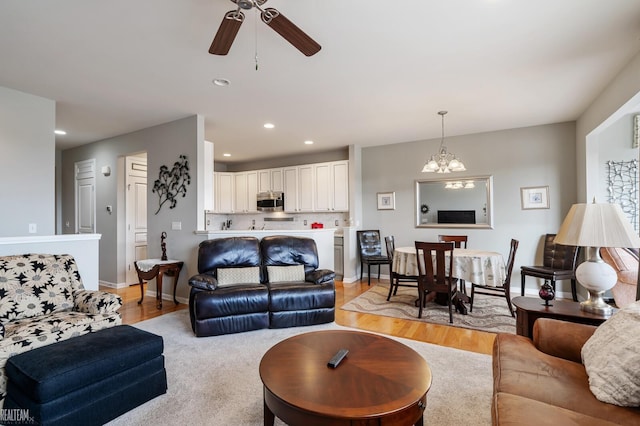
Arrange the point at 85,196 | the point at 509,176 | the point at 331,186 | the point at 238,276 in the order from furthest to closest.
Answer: the point at 331,186 → the point at 85,196 → the point at 509,176 → the point at 238,276

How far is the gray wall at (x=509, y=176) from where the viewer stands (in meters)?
4.77

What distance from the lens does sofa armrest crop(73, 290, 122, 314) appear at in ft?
7.87

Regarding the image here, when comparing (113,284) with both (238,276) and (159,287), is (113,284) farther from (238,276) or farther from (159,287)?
(238,276)

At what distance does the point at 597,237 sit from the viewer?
194cm

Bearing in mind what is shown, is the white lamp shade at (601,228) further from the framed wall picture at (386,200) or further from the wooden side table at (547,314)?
the framed wall picture at (386,200)

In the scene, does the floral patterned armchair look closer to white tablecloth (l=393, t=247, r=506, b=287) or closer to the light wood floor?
the light wood floor

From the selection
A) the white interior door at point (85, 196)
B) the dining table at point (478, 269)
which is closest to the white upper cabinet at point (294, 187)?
the white interior door at point (85, 196)

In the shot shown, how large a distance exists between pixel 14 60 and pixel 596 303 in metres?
5.07

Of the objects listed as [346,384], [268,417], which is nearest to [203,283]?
[268,417]

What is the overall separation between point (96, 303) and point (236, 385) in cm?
128

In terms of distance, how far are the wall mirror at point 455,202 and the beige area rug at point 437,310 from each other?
1383mm

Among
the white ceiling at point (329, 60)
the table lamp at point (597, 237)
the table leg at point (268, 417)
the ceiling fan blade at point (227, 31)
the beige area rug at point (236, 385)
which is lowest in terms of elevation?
the beige area rug at point (236, 385)

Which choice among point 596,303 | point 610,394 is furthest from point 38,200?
point 596,303

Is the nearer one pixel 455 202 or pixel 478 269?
pixel 478 269
